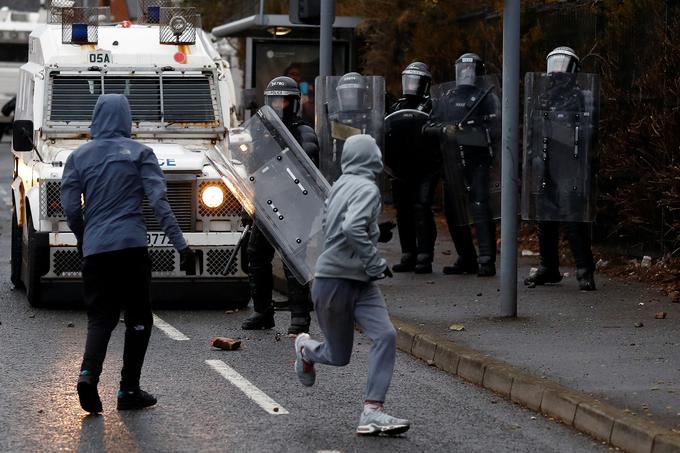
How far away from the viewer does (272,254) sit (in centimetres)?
1258

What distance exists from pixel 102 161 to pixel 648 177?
739 centimetres

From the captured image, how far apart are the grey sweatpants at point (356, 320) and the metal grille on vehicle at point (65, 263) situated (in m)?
5.34

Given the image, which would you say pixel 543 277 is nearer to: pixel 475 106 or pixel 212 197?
pixel 475 106

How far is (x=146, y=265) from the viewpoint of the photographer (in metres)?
9.19

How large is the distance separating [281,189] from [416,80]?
4488 millimetres

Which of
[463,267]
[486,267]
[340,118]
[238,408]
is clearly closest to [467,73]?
[340,118]

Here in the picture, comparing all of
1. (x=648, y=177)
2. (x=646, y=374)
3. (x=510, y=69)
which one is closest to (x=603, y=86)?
(x=648, y=177)

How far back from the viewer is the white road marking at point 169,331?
12.3 meters

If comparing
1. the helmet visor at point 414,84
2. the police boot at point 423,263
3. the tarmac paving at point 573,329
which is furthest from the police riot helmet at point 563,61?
the police boot at point 423,263

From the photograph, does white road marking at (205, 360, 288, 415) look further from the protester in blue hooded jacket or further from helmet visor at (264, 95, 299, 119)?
helmet visor at (264, 95, 299, 119)

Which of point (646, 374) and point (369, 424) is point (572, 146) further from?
point (369, 424)

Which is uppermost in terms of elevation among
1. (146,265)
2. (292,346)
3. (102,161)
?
(102,161)

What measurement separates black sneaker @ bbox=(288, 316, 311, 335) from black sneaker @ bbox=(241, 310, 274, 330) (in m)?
0.35

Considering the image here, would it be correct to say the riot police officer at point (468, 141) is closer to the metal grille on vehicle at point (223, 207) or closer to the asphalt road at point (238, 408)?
the metal grille on vehicle at point (223, 207)
